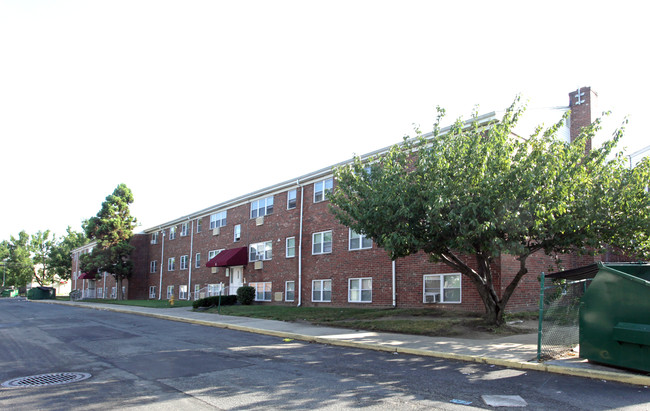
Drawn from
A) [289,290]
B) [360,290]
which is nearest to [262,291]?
[289,290]

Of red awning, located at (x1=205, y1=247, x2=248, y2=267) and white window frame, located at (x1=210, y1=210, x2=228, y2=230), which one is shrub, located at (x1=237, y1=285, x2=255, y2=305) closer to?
red awning, located at (x1=205, y1=247, x2=248, y2=267)

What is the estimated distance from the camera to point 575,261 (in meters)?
20.6

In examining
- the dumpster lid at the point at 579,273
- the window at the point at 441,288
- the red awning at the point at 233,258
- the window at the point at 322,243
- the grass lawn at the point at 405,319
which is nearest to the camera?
the dumpster lid at the point at 579,273

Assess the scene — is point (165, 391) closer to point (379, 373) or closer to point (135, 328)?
point (379, 373)

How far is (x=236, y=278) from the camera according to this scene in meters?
31.5

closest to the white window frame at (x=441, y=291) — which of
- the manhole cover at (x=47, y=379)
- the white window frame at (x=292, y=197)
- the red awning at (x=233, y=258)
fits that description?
the white window frame at (x=292, y=197)

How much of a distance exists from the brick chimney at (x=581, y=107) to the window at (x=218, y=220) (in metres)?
22.7

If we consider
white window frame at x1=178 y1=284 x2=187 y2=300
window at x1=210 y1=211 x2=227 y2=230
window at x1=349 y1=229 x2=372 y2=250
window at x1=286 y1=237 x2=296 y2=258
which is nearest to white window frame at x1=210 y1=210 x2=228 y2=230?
window at x1=210 y1=211 x2=227 y2=230

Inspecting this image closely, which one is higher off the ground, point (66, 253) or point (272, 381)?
point (66, 253)

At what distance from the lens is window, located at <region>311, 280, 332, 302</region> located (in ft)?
78.6

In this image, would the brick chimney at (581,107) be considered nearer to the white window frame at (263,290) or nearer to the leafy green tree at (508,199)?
the leafy green tree at (508,199)

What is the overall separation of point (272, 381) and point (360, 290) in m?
14.5

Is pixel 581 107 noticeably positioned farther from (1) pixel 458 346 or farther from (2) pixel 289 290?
(2) pixel 289 290

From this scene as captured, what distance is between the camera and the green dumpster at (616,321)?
25.1 feet
